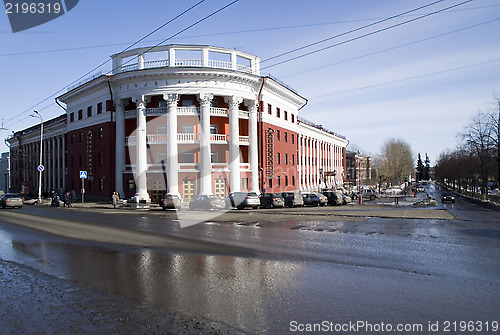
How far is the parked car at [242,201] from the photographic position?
1238 inches

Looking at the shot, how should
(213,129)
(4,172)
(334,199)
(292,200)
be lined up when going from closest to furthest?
(292,200) → (334,199) → (213,129) → (4,172)

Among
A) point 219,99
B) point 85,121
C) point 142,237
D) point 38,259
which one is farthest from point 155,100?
point 38,259

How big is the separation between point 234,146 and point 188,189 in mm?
6639

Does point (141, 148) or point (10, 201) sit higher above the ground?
point (141, 148)

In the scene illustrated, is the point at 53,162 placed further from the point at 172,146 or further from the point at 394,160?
the point at 394,160

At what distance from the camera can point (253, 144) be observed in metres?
40.8

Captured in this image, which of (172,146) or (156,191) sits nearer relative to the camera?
(172,146)

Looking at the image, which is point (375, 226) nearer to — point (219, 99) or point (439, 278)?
point (439, 278)

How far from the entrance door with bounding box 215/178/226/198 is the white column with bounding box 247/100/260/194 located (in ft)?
10.9

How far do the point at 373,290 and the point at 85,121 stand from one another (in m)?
46.8

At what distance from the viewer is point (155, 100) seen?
1561 inches

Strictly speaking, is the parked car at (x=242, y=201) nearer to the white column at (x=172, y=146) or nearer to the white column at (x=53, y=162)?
the white column at (x=172, y=146)

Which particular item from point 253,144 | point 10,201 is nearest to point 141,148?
point 253,144

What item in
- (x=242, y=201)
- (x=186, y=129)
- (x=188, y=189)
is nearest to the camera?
(x=242, y=201)
